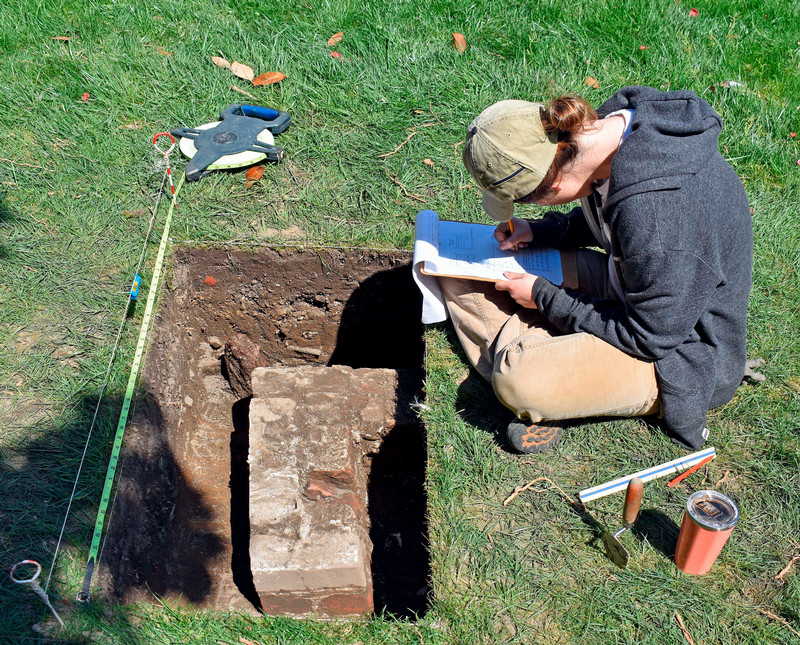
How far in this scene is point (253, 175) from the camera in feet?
13.4

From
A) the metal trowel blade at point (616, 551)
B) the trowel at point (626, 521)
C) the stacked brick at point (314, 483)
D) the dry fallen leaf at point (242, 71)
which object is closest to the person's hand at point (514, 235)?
the stacked brick at point (314, 483)

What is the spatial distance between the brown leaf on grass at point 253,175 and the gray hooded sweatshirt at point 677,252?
2.13 meters

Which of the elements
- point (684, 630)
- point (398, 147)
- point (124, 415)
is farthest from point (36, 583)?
point (398, 147)

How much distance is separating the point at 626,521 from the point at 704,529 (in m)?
0.27

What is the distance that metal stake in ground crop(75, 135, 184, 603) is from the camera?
2.51 metres

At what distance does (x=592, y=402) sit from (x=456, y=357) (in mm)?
717

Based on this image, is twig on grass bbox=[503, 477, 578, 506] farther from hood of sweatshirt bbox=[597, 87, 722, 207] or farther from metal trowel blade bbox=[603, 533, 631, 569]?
hood of sweatshirt bbox=[597, 87, 722, 207]

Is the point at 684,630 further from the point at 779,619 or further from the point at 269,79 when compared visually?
the point at 269,79

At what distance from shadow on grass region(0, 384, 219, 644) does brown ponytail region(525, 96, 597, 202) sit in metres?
2.00

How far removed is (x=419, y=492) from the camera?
3.53 m

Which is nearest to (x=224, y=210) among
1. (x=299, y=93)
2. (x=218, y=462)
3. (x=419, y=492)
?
(x=299, y=93)

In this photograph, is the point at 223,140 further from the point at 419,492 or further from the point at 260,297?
the point at 419,492

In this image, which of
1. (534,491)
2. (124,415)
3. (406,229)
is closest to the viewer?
(534,491)

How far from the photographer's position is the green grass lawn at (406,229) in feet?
8.09
